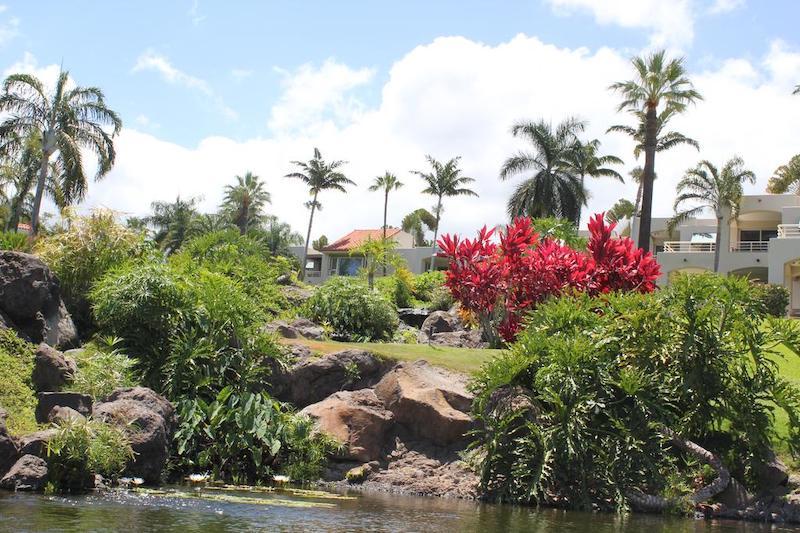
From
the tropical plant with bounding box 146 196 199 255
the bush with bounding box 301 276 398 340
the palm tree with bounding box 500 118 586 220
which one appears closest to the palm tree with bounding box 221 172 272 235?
the tropical plant with bounding box 146 196 199 255

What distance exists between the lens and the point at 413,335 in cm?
2355

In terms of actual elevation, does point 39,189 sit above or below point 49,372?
above

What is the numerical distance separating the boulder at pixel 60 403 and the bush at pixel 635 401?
603 centimetres

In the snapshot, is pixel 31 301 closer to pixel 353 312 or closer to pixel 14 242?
pixel 14 242

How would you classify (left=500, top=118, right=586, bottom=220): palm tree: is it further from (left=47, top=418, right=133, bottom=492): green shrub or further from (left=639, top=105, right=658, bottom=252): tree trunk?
(left=47, top=418, right=133, bottom=492): green shrub

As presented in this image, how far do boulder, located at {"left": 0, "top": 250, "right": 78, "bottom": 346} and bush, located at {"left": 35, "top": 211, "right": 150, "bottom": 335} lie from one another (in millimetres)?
1264

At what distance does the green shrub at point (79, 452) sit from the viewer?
1132 cm

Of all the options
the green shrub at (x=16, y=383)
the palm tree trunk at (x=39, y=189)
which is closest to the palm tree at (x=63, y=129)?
the palm tree trunk at (x=39, y=189)

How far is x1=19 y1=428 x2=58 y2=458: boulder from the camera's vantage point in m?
11.5

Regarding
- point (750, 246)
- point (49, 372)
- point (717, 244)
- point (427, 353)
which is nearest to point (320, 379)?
point (427, 353)

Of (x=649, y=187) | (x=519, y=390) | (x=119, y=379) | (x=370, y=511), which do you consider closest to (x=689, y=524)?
(x=519, y=390)

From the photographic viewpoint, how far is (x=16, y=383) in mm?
15117

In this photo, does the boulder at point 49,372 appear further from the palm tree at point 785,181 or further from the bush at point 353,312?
the palm tree at point 785,181

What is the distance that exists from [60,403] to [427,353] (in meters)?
7.34
